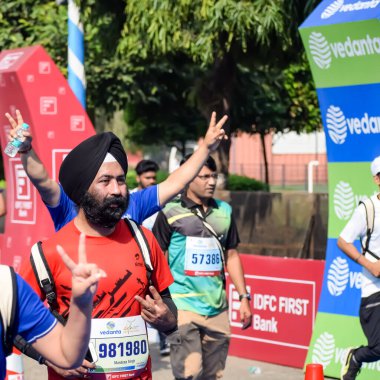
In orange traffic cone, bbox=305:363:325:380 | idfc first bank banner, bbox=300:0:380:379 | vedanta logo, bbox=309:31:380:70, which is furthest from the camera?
idfc first bank banner, bbox=300:0:380:379

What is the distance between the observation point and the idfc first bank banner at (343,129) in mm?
8812

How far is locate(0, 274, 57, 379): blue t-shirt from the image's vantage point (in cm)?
333

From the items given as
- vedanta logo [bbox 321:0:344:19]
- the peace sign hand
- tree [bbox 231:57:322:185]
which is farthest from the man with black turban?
tree [bbox 231:57:322:185]

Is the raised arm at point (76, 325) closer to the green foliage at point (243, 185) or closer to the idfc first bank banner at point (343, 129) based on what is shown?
the idfc first bank banner at point (343, 129)

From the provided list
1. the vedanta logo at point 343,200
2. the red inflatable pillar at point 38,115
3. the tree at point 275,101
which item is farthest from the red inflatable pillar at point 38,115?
the tree at point 275,101

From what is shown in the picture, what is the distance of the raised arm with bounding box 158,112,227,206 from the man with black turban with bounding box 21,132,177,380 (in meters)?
0.80

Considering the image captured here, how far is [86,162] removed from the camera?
4.44 m

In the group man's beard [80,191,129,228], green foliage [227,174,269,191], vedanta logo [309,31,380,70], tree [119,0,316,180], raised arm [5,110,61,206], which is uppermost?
tree [119,0,316,180]

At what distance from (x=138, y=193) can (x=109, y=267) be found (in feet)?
3.74

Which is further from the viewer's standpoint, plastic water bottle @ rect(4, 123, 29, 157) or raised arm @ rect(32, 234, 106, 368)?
plastic water bottle @ rect(4, 123, 29, 157)

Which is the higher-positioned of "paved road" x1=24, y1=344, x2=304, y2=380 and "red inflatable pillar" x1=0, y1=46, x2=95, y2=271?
"red inflatable pillar" x1=0, y1=46, x2=95, y2=271

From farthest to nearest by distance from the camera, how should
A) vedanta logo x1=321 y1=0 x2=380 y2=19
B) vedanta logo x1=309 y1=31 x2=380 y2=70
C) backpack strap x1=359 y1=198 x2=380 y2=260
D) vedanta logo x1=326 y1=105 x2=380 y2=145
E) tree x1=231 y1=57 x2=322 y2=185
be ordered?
1. tree x1=231 y1=57 x2=322 y2=185
2. vedanta logo x1=326 y1=105 x2=380 y2=145
3. vedanta logo x1=309 y1=31 x2=380 y2=70
4. vedanta logo x1=321 y1=0 x2=380 y2=19
5. backpack strap x1=359 y1=198 x2=380 y2=260

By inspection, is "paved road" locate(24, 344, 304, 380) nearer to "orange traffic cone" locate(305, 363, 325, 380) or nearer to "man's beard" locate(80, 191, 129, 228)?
"orange traffic cone" locate(305, 363, 325, 380)

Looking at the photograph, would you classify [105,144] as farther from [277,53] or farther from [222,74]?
[222,74]
